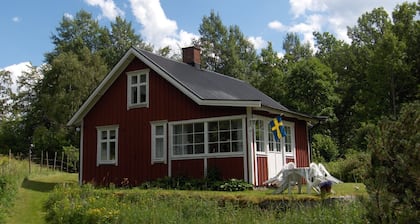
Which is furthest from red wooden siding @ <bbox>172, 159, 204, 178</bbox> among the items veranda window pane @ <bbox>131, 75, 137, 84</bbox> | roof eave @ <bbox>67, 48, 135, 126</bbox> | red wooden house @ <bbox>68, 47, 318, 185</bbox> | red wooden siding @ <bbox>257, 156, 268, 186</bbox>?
roof eave @ <bbox>67, 48, 135, 126</bbox>

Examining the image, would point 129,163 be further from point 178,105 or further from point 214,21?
point 214,21

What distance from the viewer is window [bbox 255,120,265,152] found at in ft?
48.2

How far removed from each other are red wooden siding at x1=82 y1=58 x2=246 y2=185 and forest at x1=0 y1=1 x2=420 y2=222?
13.4 feet

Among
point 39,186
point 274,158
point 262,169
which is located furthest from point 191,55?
point 39,186

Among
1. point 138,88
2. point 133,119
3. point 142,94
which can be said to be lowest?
point 133,119

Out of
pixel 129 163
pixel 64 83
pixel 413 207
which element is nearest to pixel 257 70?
pixel 64 83

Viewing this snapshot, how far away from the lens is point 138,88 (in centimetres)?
1728

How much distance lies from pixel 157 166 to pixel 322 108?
18.7 m

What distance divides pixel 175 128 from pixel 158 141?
90 centimetres

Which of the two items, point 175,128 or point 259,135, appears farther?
point 175,128

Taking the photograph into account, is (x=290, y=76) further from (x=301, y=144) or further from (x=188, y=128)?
(x=188, y=128)

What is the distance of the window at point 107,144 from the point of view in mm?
17531

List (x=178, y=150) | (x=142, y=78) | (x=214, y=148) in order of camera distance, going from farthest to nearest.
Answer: (x=142, y=78), (x=178, y=150), (x=214, y=148)

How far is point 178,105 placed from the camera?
52.1 ft
